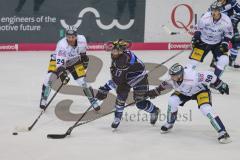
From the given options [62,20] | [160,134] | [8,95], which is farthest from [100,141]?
[62,20]

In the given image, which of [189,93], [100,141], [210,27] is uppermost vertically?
[210,27]

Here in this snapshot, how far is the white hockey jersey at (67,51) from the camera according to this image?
816cm

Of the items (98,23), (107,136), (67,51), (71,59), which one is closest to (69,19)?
(98,23)

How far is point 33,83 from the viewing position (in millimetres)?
10266

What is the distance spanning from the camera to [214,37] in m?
9.43

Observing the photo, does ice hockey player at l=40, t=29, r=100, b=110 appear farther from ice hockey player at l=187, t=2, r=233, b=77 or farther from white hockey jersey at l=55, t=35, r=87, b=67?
ice hockey player at l=187, t=2, r=233, b=77

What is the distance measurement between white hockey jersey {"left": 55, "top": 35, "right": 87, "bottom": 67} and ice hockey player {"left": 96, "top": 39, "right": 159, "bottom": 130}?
2.88 feet

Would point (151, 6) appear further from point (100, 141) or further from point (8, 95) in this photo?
point (100, 141)

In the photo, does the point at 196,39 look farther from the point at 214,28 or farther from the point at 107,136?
the point at 107,136

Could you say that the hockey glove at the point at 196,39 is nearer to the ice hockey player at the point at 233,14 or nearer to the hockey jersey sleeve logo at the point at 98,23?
the ice hockey player at the point at 233,14

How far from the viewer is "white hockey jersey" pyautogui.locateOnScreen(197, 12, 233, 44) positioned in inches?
363

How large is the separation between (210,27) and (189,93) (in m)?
2.41

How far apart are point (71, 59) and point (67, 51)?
0.20 metres

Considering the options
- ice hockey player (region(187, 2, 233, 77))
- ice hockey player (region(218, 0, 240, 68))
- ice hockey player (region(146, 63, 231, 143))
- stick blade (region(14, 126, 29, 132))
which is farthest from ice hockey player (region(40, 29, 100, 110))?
ice hockey player (region(218, 0, 240, 68))
